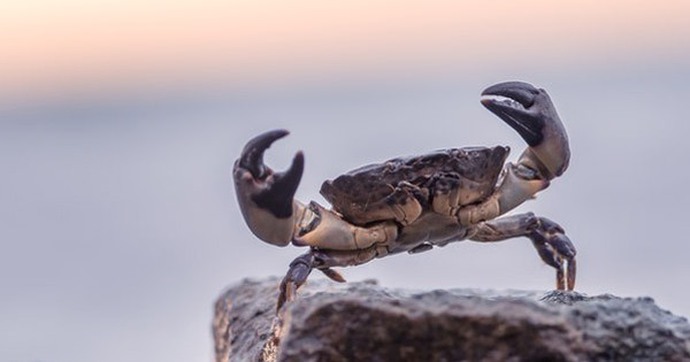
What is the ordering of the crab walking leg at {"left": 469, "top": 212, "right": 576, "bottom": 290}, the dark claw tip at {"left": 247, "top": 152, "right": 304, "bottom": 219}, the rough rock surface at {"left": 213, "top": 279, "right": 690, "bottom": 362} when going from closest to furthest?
1. the rough rock surface at {"left": 213, "top": 279, "right": 690, "bottom": 362}
2. the dark claw tip at {"left": 247, "top": 152, "right": 304, "bottom": 219}
3. the crab walking leg at {"left": 469, "top": 212, "right": 576, "bottom": 290}

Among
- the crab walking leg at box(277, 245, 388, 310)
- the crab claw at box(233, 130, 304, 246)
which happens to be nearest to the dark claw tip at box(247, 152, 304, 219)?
the crab claw at box(233, 130, 304, 246)

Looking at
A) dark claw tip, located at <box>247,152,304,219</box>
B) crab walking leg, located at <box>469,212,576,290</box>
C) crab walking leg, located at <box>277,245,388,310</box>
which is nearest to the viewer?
dark claw tip, located at <box>247,152,304,219</box>

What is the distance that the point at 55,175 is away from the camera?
9023 mm

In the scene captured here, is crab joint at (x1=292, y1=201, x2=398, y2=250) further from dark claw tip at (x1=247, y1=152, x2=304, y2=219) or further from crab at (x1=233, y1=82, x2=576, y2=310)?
dark claw tip at (x1=247, y1=152, x2=304, y2=219)

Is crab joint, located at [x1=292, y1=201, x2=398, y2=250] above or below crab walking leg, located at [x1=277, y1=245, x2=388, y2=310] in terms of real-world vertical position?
above

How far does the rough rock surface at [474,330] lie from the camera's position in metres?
1.43

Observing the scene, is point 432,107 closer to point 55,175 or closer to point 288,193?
point 55,175

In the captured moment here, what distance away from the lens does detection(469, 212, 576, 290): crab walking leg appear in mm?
2344

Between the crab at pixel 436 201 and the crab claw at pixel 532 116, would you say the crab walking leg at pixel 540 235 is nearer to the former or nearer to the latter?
the crab at pixel 436 201

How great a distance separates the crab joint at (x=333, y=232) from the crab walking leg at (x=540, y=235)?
0.20 meters

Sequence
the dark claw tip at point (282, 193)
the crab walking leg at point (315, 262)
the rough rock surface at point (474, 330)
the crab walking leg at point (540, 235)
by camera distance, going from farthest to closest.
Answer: the crab walking leg at point (540, 235) → the crab walking leg at point (315, 262) → the dark claw tip at point (282, 193) → the rough rock surface at point (474, 330)

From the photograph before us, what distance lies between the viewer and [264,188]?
78.0 inches

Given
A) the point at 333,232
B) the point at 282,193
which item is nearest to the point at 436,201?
the point at 333,232

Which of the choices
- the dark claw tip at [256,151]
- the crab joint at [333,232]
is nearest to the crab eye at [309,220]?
the crab joint at [333,232]
